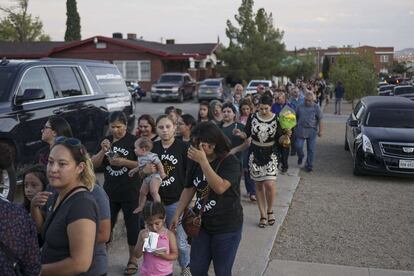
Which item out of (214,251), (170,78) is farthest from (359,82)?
(214,251)

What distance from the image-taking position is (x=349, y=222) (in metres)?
6.75

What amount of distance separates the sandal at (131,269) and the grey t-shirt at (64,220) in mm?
2331

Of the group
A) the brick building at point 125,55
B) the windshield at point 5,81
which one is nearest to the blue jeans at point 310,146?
the windshield at point 5,81

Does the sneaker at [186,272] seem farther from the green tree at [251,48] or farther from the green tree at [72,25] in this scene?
the green tree at [72,25]

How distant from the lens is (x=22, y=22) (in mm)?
57562

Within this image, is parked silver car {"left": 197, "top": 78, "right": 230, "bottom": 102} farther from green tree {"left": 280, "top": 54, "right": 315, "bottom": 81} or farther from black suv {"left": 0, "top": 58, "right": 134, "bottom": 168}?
black suv {"left": 0, "top": 58, "right": 134, "bottom": 168}

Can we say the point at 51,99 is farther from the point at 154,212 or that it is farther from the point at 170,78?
the point at 170,78

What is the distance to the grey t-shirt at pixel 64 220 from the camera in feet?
7.88

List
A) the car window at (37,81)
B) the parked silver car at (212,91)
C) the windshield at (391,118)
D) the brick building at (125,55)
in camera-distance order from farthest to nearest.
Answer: the brick building at (125,55)
the parked silver car at (212,91)
the windshield at (391,118)
the car window at (37,81)

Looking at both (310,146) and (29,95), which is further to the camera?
(310,146)

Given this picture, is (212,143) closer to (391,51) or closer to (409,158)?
(409,158)

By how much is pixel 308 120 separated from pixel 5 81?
6014mm

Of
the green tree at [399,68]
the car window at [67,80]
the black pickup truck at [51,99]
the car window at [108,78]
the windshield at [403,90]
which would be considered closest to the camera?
the black pickup truck at [51,99]

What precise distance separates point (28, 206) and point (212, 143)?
54.1 inches
